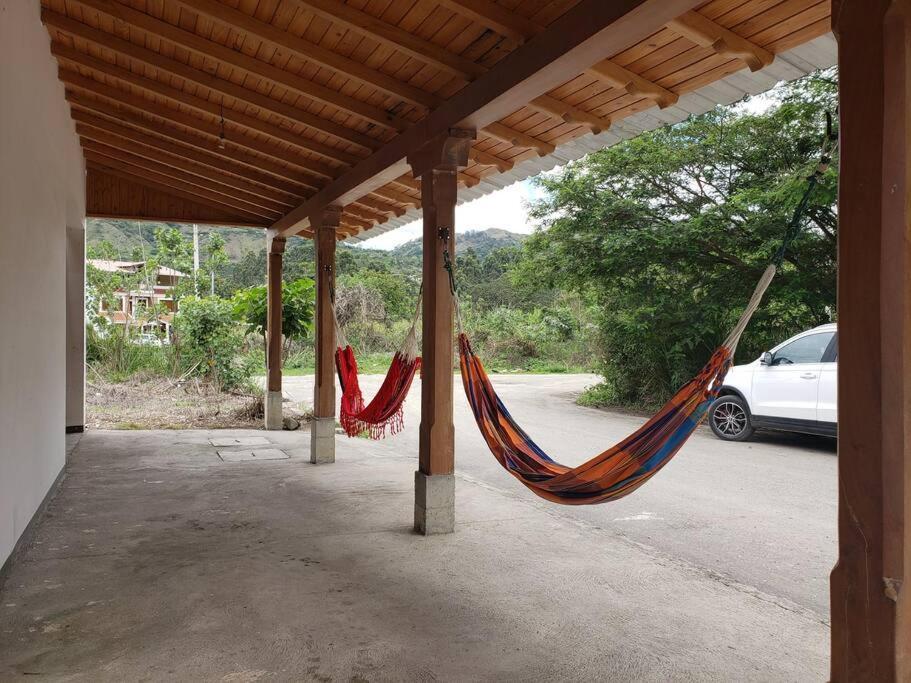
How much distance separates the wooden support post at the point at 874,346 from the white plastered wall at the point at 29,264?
2.66 meters

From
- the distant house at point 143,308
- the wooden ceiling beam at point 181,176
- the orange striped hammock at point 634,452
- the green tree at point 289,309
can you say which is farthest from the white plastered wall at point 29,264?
the distant house at point 143,308

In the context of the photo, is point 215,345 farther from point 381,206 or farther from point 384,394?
point 384,394

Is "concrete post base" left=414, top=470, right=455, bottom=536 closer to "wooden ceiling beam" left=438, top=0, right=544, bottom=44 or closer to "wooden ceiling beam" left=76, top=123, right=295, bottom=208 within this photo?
"wooden ceiling beam" left=438, top=0, right=544, bottom=44

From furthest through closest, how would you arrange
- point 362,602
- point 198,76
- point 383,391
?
point 383,391 → point 198,76 → point 362,602

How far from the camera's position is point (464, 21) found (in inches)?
104

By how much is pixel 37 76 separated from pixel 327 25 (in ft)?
4.99

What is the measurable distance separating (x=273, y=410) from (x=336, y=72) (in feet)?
14.9

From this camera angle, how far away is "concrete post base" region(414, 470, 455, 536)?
3.39 meters

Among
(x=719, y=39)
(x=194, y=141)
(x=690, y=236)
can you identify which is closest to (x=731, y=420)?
(x=690, y=236)

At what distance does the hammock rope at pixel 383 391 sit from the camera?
13.2 feet

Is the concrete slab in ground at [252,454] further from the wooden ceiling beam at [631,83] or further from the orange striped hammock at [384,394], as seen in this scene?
the wooden ceiling beam at [631,83]

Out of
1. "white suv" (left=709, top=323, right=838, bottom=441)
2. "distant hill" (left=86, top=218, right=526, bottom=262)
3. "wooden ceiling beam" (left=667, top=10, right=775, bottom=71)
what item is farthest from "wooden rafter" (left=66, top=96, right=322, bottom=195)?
"distant hill" (left=86, top=218, right=526, bottom=262)

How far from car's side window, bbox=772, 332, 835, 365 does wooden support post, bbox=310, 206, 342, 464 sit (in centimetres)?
378

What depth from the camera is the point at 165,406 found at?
816 centimetres
